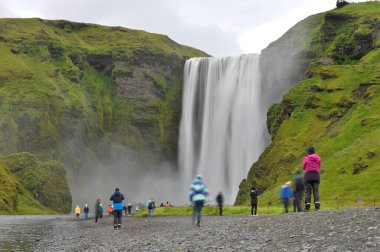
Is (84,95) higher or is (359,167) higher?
(84,95)

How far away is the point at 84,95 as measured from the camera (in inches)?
6624

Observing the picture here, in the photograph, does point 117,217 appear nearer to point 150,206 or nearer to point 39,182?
point 150,206

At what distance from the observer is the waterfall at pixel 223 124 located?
11544 cm

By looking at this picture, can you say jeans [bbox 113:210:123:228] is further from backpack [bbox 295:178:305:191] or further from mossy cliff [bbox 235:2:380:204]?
mossy cliff [bbox 235:2:380:204]

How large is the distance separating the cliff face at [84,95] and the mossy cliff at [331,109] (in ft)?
181

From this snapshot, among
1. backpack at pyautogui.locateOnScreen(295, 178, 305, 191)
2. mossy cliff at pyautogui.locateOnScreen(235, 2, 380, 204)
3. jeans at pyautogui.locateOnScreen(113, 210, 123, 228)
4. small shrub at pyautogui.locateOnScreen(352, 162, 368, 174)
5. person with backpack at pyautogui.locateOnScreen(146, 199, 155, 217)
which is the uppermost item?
mossy cliff at pyautogui.locateOnScreen(235, 2, 380, 204)

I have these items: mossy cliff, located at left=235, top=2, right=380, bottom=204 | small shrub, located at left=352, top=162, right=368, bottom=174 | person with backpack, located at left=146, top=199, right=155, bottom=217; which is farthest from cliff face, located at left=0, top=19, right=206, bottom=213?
small shrub, located at left=352, top=162, right=368, bottom=174

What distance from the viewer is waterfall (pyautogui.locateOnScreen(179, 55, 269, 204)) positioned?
11544cm

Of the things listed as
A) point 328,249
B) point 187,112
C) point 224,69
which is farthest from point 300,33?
point 328,249

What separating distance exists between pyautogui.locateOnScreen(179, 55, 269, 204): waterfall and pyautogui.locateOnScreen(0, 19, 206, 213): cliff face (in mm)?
20969

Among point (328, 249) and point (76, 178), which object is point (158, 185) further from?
point (328, 249)

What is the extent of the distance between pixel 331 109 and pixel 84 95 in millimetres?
106372

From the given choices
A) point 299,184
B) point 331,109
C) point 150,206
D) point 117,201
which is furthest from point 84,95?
point 299,184

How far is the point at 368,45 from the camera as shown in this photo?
98.0 m
